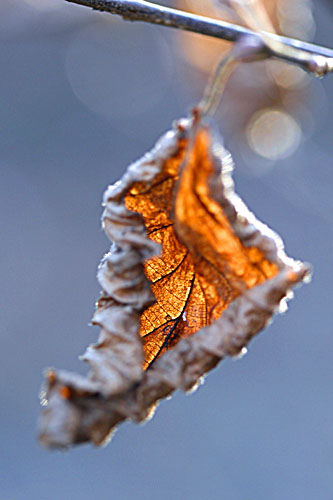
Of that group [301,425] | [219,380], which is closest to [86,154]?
[219,380]

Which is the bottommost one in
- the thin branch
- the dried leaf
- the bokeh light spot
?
the dried leaf

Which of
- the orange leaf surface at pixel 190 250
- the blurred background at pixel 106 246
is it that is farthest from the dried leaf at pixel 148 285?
the blurred background at pixel 106 246

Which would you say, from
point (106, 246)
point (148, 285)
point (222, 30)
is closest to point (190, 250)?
point (148, 285)

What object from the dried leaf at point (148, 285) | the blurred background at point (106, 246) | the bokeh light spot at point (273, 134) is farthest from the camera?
the blurred background at point (106, 246)

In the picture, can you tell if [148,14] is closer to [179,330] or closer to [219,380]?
[179,330]

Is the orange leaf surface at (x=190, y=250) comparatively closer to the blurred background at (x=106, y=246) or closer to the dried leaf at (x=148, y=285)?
the dried leaf at (x=148, y=285)

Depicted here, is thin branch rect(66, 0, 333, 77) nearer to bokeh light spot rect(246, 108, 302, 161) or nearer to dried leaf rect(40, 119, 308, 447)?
dried leaf rect(40, 119, 308, 447)

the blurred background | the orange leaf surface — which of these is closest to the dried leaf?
the orange leaf surface
